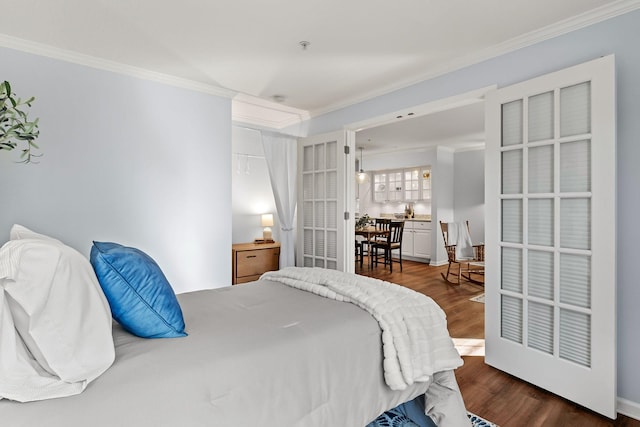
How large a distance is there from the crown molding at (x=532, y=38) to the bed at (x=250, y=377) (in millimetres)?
2300

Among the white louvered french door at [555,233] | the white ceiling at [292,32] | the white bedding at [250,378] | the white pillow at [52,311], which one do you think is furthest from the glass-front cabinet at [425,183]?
the white pillow at [52,311]

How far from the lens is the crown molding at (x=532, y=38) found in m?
2.15

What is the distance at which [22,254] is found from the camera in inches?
Answer: 38.9

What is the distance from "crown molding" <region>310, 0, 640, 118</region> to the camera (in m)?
2.15

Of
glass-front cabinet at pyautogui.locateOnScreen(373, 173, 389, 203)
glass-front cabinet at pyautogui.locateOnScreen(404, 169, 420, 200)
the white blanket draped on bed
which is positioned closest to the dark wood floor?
the white blanket draped on bed

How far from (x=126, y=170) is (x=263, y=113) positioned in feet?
6.52

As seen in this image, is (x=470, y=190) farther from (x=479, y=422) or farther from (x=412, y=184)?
(x=479, y=422)

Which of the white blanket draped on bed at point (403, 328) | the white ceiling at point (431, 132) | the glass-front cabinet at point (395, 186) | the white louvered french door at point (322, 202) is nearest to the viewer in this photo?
the white blanket draped on bed at point (403, 328)

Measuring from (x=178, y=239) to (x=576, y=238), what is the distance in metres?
3.27

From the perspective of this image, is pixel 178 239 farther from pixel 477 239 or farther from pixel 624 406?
pixel 477 239

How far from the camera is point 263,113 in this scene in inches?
180

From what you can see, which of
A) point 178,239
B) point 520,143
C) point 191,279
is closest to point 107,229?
point 178,239

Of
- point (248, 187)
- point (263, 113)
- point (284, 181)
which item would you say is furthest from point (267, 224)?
point (263, 113)

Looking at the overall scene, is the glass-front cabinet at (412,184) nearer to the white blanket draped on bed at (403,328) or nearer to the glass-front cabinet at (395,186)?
the glass-front cabinet at (395,186)
